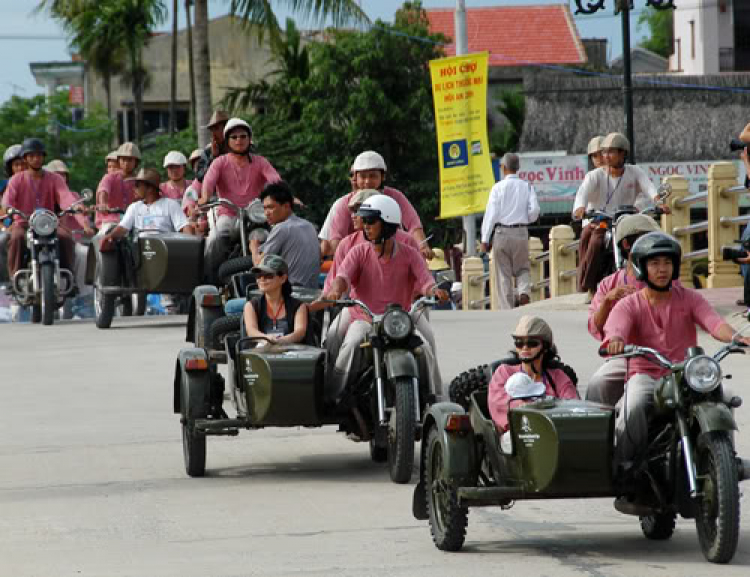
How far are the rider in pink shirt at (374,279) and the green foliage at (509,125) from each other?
152 ft

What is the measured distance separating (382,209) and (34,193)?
11127 mm

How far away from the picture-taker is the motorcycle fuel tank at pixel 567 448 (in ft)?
25.0

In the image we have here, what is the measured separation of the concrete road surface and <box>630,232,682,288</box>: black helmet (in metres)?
1.22

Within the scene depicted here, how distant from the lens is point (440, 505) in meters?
8.21

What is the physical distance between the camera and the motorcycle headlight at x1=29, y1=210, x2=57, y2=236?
2050 cm

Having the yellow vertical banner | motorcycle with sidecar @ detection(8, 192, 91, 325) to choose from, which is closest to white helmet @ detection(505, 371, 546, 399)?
motorcycle with sidecar @ detection(8, 192, 91, 325)

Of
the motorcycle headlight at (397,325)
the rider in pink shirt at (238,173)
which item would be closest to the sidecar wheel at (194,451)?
the motorcycle headlight at (397,325)

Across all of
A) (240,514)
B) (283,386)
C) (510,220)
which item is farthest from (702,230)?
(240,514)

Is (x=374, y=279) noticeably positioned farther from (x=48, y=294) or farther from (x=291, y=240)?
(x=48, y=294)

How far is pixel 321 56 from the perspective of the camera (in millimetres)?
52500

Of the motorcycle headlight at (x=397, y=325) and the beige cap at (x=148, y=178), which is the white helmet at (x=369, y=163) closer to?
the motorcycle headlight at (x=397, y=325)

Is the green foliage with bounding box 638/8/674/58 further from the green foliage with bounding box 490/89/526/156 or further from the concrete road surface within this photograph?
the concrete road surface

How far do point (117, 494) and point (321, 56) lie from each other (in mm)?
43055

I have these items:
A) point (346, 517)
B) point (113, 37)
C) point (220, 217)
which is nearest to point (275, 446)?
point (346, 517)
